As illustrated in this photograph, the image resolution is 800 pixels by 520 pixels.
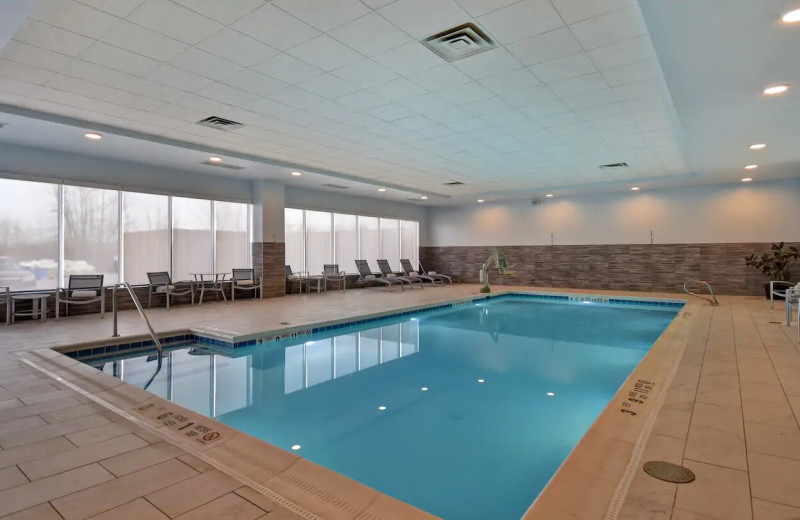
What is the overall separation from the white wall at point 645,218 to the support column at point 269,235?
6.49m

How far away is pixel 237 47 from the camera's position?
354 cm

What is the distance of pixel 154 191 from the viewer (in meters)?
7.95

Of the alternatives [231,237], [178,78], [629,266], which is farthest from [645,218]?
Answer: [178,78]

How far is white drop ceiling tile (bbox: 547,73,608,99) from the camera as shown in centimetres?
421

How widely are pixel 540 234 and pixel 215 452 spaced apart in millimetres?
11621

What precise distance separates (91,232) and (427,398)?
6.74m

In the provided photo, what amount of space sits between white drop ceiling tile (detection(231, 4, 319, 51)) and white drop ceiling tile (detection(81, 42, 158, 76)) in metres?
1.13

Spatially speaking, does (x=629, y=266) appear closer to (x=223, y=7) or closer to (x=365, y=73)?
(x=365, y=73)

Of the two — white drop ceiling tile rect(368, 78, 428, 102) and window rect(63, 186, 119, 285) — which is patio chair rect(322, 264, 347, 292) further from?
white drop ceiling tile rect(368, 78, 428, 102)

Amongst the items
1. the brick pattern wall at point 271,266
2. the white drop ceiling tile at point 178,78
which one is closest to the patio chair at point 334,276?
the brick pattern wall at point 271,266

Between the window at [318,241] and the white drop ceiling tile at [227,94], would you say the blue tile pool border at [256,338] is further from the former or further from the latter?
the window at [318,241]

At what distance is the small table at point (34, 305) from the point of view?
19.8 ft

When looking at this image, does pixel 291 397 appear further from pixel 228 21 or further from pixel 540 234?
pixel 540 234

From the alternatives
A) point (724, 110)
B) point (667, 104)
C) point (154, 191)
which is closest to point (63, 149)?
point (154, 191)
